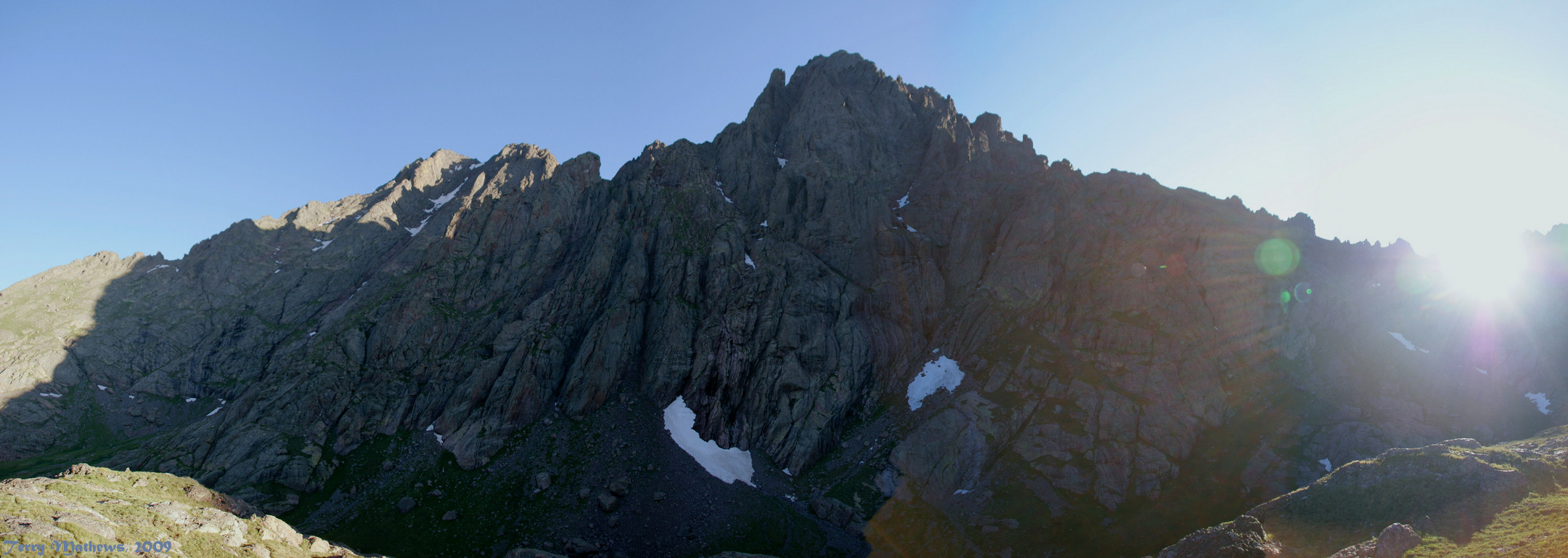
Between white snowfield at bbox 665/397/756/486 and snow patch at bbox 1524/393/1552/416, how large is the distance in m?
92.6

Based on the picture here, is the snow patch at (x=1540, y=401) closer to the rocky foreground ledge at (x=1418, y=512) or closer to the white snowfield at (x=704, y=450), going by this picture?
the rocky foreground ledge at (x=1418, y=512)

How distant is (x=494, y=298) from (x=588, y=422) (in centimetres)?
2950

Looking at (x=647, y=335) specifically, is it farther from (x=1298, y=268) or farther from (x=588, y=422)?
(x=1298, y=268)

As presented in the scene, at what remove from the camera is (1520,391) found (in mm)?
64938

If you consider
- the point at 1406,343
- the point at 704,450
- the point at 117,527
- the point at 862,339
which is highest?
the point at 1406,343

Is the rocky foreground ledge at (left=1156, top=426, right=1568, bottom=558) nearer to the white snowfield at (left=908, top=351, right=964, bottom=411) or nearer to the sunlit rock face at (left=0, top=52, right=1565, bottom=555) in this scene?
the sunlit rock face at (left=0, top=52, right=1565, bottom=555)

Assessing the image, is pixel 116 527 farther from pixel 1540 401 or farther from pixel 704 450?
pixel 1540 401

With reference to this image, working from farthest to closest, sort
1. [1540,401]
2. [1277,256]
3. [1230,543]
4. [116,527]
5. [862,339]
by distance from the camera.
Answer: [862,339] < [1277,256] < [1540,401] < [1230,543] < [116,527]

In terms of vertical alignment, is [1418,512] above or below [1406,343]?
below

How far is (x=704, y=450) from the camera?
230ft

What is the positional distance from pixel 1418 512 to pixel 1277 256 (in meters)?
56.5

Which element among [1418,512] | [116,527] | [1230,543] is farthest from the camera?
[1418,512]

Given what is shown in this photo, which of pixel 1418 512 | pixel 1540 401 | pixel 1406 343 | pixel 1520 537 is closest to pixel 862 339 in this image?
pixel 1418 512

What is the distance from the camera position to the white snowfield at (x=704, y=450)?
219 feet
